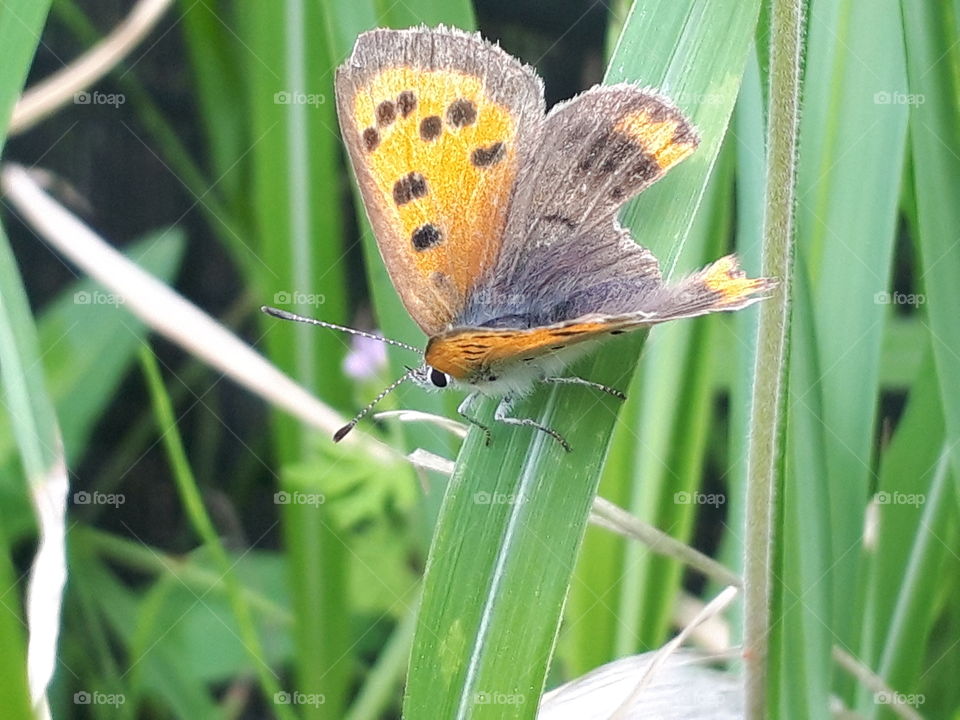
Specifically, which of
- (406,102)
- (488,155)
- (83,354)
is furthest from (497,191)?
(83,354)

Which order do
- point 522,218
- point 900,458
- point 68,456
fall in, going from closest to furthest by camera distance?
point 522,218 < point 900,458 < point 68,456

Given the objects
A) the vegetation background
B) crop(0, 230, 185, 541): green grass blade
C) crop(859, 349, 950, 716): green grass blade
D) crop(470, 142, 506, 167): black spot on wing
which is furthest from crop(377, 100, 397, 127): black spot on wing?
crop(0, 230, 185, 541): green grass blade

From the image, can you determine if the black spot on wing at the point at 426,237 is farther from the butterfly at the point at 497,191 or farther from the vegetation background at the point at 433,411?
the vegetation background at the point at 433,411

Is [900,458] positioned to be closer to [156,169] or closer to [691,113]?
[691,113]

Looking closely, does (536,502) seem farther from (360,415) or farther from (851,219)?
(851,219)

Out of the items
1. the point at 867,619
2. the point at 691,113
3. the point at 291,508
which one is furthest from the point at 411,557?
the point at 691,113

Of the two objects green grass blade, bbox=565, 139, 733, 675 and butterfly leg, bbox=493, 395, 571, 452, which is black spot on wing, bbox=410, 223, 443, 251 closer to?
butterfly leg, bbox=493, 395, 571, 452
